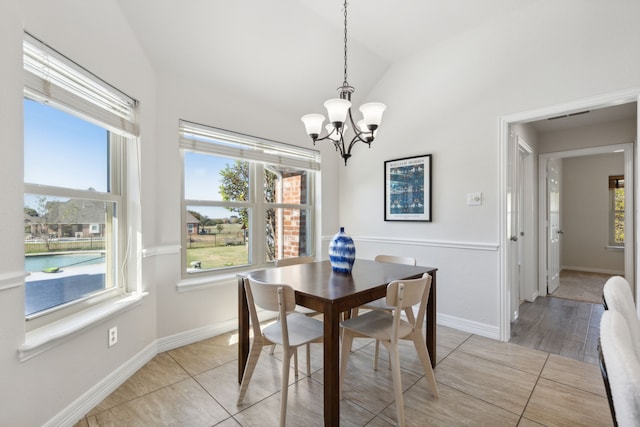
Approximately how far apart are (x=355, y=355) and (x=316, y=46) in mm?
2824

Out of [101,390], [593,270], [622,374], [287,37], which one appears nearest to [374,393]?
[622,374]

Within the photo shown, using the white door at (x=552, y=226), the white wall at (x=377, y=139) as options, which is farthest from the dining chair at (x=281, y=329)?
the white door at (x=552, y=226)

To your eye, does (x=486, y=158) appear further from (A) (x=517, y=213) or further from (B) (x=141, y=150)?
(B) (x=141, y=150)

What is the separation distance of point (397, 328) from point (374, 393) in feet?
1.94

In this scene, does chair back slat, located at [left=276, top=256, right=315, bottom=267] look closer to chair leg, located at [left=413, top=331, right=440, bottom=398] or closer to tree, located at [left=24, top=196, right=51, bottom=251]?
chair leg, located at [left=413, top=331, right=440, bottom=398]

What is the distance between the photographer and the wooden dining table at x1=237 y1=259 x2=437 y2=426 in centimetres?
152

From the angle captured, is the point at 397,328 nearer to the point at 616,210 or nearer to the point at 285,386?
the point at 285,386

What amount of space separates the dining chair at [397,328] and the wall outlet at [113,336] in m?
1.52

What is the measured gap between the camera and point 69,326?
1703 mm

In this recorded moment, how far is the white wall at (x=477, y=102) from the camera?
2.36 meters

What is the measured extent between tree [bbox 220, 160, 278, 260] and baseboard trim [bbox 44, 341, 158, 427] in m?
1.43

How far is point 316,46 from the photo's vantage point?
9.71 ft

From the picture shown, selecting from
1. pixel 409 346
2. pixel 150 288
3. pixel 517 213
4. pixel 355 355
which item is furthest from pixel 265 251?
pixel 517 213

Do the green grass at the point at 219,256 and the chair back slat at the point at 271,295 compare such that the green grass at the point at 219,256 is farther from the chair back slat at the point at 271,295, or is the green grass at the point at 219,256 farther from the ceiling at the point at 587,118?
the ceiling at the point at 587,118
